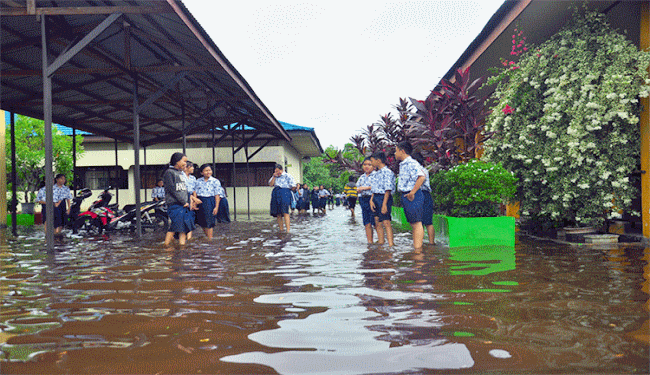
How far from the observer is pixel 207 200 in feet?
33.6

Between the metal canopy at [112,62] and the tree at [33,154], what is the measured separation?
839 cm

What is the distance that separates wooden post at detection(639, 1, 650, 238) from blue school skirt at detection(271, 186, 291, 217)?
6735 mm

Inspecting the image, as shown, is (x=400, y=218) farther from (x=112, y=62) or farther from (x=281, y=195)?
(x=112, y=62)

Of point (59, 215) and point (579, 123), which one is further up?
point (579, 123)

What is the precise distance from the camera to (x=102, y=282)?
16.0 ft

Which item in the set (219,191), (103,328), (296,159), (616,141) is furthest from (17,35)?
(296,159)

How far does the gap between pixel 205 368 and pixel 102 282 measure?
2910 millimetres

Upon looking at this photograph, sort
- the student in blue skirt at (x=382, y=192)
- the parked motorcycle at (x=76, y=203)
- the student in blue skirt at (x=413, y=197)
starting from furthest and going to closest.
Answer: the parked motorcycle at (x=76, y=203)
the student in blue skirt at (x=382, y=192)
the student in blue skirt at (x=413, y=197)

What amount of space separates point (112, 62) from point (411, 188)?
6.68 metres

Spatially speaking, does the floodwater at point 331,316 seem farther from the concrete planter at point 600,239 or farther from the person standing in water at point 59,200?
the person standing in water at point 59,200

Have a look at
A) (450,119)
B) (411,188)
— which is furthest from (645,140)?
(411,188)

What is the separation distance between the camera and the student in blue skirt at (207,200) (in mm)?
10016

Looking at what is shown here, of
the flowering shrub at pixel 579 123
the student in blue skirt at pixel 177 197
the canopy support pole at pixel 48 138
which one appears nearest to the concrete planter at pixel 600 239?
the flowering shrub at pixel 579 123

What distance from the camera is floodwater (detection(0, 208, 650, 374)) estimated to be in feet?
8.16
